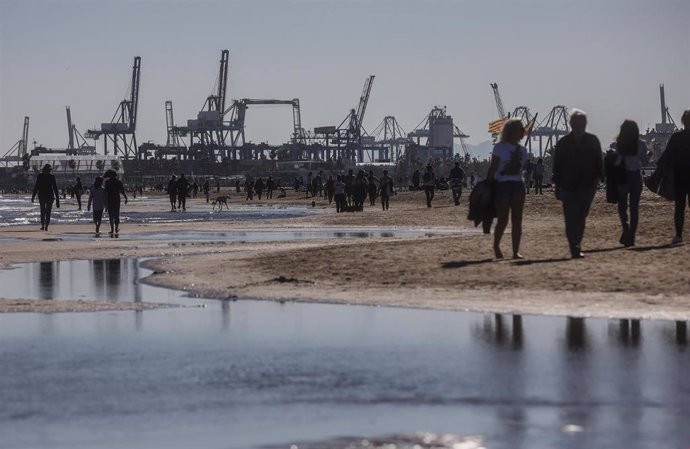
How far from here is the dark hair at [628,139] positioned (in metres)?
17.3

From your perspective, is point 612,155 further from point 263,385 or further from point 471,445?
point 471,445

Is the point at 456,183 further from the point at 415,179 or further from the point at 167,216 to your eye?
the point at 415,179

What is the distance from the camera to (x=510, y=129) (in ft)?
51.5

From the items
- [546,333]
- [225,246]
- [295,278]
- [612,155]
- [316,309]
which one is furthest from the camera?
[225,246]

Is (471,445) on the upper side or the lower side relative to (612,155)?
lower

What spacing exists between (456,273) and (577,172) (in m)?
1.98

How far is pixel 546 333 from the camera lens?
9891mm

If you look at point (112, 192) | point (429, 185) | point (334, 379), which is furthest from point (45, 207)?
point (334, 379)

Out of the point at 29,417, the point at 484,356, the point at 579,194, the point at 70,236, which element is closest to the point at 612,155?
the point at 579,194

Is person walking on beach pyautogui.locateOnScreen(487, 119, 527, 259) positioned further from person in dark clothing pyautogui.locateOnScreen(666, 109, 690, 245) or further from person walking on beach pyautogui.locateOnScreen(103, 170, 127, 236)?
person walking on beach pyautogui.locateOnScreen(103, 170, 127, 236)

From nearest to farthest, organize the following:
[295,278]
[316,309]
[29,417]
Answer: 1. [29,417]
2. [316,309]
3. [295,278]

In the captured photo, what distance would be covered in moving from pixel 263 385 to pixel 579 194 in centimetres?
821

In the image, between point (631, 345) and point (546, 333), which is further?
point (546, 333)

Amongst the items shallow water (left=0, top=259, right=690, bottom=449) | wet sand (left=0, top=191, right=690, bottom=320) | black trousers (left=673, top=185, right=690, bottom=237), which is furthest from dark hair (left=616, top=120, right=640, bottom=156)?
shallow water (left=0, top=259, right=690, bottom=449)
